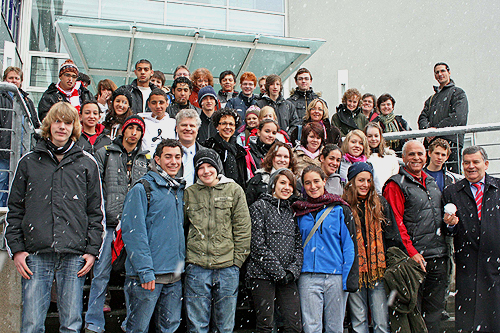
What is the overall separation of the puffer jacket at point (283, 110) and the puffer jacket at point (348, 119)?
0.82 meters

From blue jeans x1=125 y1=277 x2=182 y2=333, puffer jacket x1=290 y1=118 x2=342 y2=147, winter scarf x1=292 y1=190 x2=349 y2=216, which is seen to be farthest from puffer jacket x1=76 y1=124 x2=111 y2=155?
puffer jacket x1=290 y1=118 x2=342 y2=147

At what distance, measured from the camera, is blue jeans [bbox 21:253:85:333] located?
3570 millimetres

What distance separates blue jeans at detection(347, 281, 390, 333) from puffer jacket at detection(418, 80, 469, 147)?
3.27 m

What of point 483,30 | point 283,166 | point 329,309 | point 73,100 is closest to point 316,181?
point 283,166

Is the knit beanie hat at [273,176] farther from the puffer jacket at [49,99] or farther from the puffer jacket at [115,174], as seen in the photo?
the puffer jacket at [49,99]

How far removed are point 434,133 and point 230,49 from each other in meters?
6.06

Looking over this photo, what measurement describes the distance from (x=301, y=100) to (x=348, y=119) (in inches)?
32.5

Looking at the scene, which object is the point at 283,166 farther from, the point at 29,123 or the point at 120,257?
the point at 29,123

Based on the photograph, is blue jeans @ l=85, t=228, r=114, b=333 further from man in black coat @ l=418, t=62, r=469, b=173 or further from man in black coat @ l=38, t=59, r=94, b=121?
man in black coat @ l=418, t=62, r=469, b=173

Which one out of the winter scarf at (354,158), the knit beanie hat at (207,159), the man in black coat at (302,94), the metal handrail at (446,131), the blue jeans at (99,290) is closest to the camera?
the blue jeans at (99,290)

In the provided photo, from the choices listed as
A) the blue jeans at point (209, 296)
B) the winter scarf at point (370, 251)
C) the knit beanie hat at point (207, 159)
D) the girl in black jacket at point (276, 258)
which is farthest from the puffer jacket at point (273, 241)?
the winter scarf at point (370, 251)

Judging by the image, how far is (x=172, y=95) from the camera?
707 centimetres

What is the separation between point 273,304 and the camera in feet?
14.0

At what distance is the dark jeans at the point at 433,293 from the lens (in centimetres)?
479
